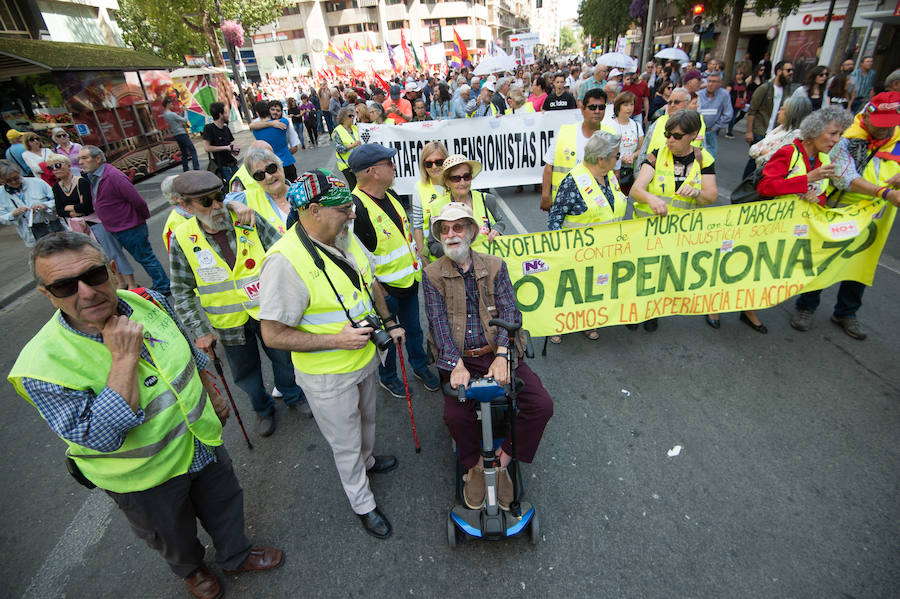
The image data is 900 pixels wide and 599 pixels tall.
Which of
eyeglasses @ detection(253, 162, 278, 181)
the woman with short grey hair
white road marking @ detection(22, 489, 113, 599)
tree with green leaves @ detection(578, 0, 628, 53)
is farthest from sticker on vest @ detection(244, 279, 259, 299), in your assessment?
tree with green leaves @ detection(578, 0, 628, 53)

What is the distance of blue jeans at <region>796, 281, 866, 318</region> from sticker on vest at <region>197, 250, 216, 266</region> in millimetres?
5276

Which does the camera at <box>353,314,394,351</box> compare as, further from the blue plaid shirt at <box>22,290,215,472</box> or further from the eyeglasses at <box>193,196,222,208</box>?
the eyeglasses at <box>193,196,222,208</box>

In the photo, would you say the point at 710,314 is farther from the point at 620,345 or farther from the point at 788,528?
the point at 788,528

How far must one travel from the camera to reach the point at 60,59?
40.9ft

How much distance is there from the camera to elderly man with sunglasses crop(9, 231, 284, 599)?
1.60 meters

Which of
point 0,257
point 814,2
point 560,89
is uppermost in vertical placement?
point 814,2

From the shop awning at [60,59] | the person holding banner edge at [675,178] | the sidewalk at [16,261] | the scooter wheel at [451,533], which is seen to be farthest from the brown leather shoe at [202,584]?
the shop awning at [60,59]

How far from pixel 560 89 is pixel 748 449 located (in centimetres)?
818

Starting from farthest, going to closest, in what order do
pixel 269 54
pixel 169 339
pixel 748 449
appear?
pixel 269 54, pixel 748 449, pixel 169 339

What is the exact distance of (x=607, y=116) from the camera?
252 inches

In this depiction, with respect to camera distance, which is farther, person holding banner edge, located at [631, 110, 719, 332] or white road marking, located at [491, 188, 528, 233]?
white road marking, located at [491, 188, 528, 233]

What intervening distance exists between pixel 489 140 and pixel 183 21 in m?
28.0

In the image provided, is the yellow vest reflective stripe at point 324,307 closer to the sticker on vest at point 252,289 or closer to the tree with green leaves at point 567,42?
the sticker on vest at point 252,289

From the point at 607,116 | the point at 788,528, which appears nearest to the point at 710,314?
the point at 788,528
